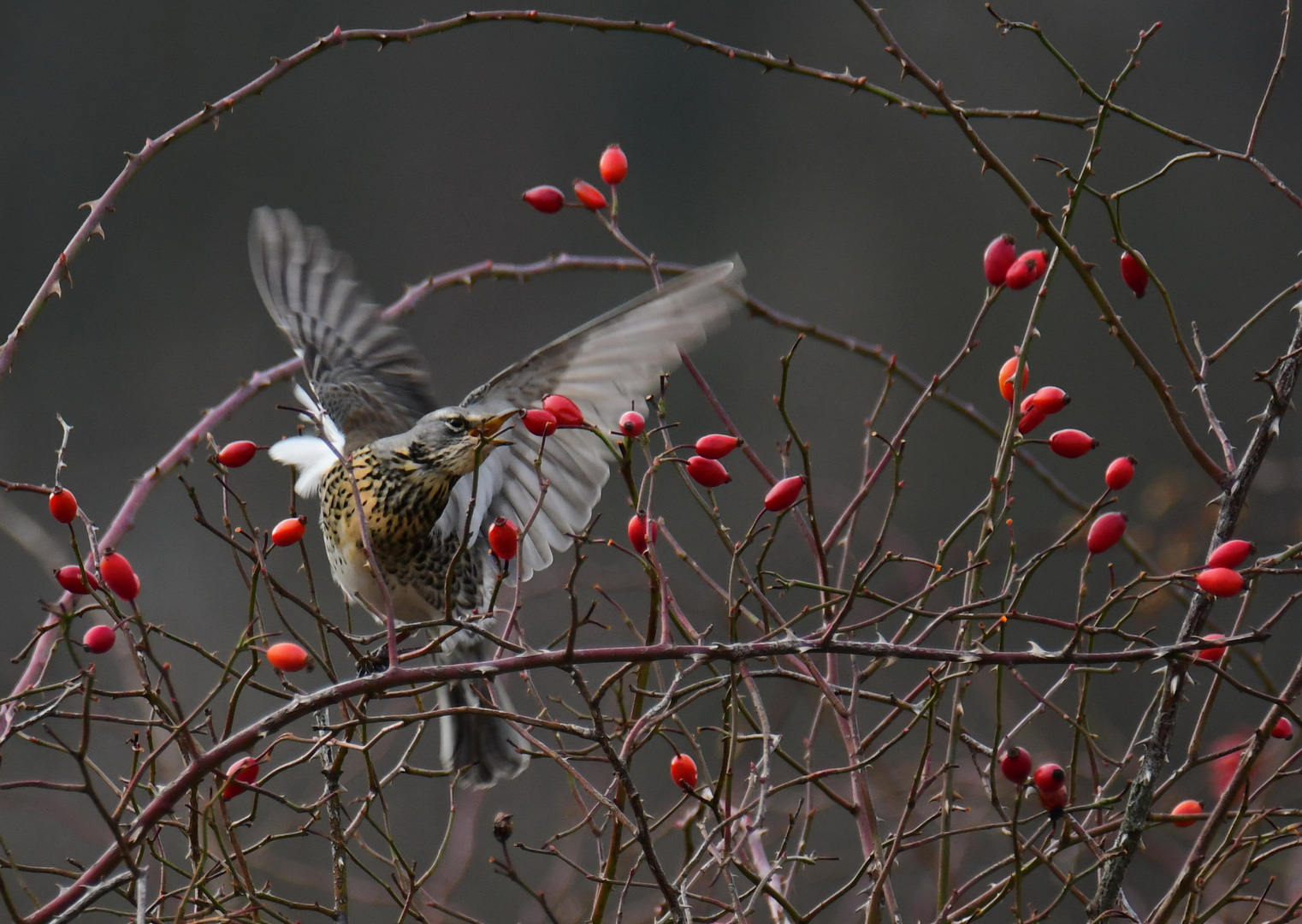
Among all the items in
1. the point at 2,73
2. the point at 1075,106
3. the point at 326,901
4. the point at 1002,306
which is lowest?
the point at 326,901

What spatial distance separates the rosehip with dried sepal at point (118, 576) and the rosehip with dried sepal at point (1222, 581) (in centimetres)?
69

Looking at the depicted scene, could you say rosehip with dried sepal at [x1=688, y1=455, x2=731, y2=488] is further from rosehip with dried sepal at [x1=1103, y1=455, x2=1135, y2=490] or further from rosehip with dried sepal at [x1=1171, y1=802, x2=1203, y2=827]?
rosehip with dried sepal at [x1=1171, y1=802, x2=1203, y2=827]

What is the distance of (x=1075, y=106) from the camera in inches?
129

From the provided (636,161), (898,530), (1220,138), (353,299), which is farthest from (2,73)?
(1220,138)

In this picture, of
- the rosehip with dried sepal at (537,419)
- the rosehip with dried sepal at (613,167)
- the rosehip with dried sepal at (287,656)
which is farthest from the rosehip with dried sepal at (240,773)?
the rosehip with dried sepal at (613,167)

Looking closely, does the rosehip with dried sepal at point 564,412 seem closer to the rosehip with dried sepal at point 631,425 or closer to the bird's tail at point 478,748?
the rosehip with dried sepal at point 631,425

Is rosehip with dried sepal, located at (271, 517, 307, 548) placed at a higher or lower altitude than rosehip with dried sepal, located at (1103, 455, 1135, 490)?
higher

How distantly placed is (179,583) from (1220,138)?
120 inches

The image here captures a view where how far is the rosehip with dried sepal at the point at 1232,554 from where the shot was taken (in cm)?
79

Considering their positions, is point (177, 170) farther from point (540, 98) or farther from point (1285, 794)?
point (1285, 794)

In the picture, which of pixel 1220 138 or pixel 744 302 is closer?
pixel 744 302

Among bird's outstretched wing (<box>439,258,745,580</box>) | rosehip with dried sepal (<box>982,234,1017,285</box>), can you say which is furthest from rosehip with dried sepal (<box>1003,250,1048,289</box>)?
bird's outstretched wing (<box>439,258,745,580</box>)

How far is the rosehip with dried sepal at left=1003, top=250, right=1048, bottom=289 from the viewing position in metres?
0.97

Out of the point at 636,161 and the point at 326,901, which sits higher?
the point at 636,161
